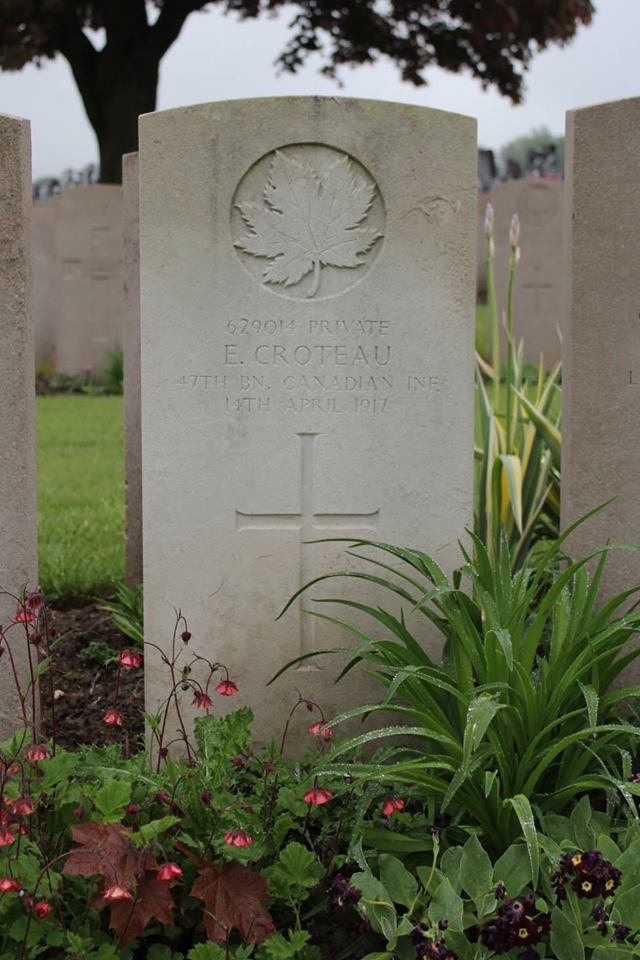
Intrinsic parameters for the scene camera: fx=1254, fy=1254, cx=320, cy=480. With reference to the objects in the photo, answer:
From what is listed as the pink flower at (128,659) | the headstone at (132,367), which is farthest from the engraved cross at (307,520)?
the headstone at (132,367)

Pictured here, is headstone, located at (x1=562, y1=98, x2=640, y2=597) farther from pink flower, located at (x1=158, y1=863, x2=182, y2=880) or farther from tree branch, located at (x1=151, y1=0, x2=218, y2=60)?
tree branch, located at (x1=151, y1=0, x2=218, y2=60)

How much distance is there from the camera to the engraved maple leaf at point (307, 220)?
3.32 metres

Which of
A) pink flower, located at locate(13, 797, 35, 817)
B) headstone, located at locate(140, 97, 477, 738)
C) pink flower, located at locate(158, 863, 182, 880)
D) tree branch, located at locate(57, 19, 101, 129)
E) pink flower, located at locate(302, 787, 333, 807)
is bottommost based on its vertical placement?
pink flower, located at locate(158, 863, 182, 880)

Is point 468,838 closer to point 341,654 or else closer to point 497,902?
point 497,902

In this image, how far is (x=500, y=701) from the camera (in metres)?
2.88

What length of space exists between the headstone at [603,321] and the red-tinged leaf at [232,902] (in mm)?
1535

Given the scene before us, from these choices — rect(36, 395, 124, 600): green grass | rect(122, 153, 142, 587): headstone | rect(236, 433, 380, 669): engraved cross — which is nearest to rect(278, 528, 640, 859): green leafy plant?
rect(236, 433, 380, 669): engraved cross

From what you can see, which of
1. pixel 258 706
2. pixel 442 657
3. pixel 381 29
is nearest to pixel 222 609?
pixel 258 706

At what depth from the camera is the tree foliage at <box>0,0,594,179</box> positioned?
50.3ft

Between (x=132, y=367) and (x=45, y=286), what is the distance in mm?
9477

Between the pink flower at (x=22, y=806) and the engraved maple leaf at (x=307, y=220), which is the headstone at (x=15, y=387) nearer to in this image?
the engraved maple leaf at (x=307, y=220)

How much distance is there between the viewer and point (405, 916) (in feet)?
8.29

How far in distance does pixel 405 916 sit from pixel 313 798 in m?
0.30

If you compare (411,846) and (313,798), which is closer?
(313,798)
